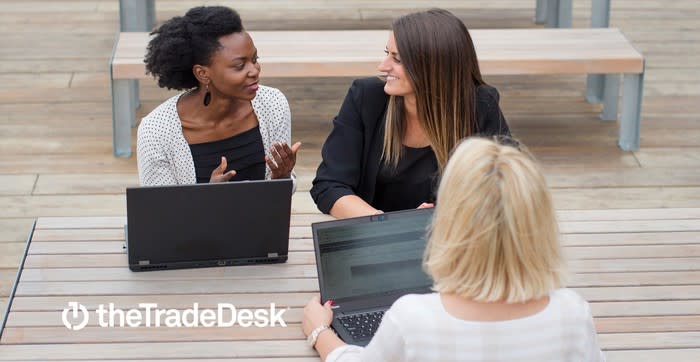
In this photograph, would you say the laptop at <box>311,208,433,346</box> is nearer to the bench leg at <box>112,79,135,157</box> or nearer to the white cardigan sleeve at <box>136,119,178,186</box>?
the white cardigan sleeve at <box>136,119,178,186</box>

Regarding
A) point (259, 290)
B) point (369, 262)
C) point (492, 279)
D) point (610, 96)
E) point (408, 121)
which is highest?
point (492, 279)

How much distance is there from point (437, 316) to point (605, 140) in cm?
357

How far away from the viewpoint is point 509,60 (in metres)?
4.73

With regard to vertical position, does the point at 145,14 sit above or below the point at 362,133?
below

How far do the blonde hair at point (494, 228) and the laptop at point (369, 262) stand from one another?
55 cm

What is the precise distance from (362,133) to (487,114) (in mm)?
328

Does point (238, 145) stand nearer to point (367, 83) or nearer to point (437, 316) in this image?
point (367, 83)

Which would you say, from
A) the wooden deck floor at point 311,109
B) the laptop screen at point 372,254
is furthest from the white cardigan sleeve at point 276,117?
the wooden deck floor at point 311,109

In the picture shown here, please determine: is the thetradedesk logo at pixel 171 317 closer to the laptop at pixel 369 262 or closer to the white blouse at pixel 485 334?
the laptop at pixel 369 262

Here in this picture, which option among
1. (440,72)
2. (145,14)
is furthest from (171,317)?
(145,14)

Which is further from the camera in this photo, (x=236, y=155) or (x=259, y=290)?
(x=236, y=155)

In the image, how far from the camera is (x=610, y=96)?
5285 mm

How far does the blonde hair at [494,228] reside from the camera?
1.65 metres

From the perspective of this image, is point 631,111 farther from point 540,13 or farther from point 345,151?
point 345,151
